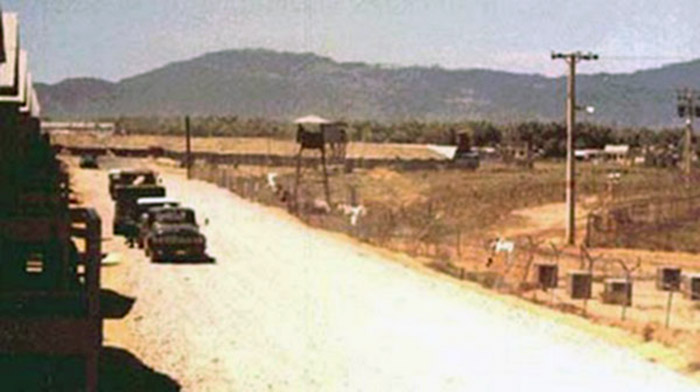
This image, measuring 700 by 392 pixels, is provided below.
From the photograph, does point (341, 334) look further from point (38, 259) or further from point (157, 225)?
point (157, 225)

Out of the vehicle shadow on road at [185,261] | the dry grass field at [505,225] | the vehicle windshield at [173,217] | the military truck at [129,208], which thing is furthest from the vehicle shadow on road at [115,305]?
the military truck at [129,208]

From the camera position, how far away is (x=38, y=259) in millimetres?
23781

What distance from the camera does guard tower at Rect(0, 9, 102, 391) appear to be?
45.6 ft

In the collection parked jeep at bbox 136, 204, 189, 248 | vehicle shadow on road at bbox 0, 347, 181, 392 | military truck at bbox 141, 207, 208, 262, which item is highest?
vehicle shadow on road at bbox 0, 347, 181, 392

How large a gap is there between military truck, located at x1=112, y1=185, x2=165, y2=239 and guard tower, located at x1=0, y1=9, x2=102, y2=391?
24.3 metres

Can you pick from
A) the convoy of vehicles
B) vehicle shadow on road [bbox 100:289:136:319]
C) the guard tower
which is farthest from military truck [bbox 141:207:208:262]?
the guard tower

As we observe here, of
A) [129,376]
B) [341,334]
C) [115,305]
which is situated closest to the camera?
[129,376]

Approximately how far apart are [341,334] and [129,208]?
25.2m

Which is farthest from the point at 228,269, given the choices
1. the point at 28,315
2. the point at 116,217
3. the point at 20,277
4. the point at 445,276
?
the point at 28,315

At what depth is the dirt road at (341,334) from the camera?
22.8 meters

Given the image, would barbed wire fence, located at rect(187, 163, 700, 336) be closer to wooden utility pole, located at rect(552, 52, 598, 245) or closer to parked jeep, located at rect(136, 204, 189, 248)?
wooden utility pole, located at rect(552, 52, 598, 245)

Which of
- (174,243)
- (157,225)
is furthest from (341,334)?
(157,225)

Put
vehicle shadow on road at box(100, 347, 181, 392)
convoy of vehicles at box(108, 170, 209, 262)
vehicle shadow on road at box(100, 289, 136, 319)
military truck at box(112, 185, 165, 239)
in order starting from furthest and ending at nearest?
military truck at box(112, 185, 165, 239), convoy of vehicles at box(108, 170, 209, 262), vehicle shadow on road at box(100, 289, 136, 319), vehicle shadow on road at box(100, 347, 181, 392)

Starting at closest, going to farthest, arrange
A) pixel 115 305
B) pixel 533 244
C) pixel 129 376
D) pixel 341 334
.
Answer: pixel 129 376 < pixel 341 334 < pixel 115 305 < pixel 533 244
